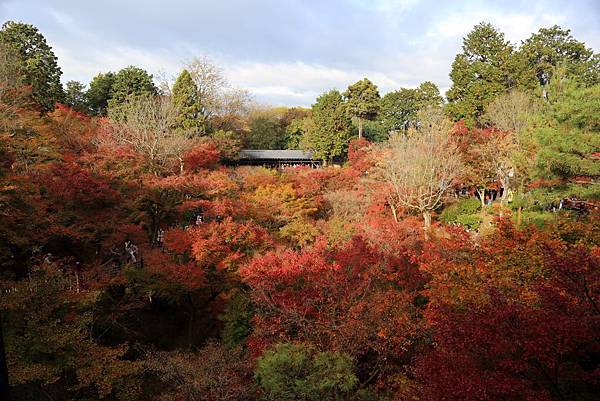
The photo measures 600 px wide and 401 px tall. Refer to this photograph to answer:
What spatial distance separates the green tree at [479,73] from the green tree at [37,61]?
2938 centimetres

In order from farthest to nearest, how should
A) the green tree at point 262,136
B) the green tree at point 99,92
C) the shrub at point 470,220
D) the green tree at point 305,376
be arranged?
the green tree at point 262,136, the green tree at point 99,92, the shrub at point 470,220, the green tree at point 305,376

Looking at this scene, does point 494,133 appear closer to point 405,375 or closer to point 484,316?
point 405,375

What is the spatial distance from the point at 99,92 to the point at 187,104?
10840 mm

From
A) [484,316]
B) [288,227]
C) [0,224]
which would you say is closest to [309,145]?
[288,227]

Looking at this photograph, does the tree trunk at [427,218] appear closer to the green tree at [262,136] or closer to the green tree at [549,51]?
the green tree at [549,51]

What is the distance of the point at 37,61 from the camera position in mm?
28047

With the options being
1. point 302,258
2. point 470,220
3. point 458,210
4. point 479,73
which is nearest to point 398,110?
point 479,73

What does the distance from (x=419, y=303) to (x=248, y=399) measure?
20.5 ft

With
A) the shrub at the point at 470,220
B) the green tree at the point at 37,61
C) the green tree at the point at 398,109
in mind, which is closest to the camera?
the shrub at the point at 470,220

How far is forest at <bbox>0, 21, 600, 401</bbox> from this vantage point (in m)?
6.79

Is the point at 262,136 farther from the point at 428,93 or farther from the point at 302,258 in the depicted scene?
the point at 302,258

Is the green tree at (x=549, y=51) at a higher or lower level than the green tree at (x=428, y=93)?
higher

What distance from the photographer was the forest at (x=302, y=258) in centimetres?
679

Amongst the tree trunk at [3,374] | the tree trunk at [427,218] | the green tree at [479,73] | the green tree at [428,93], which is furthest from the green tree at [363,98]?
the tree trunk at [3,374]
